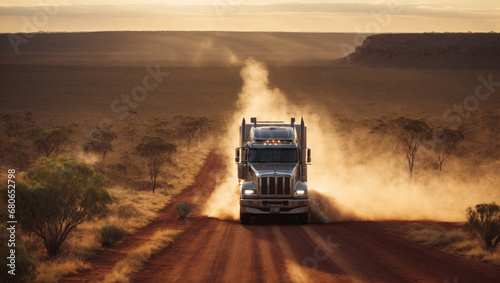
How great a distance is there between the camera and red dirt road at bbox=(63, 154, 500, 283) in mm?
14281

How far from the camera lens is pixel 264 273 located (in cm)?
1457

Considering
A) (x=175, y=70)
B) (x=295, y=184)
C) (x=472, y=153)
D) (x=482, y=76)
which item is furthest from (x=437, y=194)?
(x=175, y=70)

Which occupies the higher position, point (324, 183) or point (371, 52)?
point (371, 52)

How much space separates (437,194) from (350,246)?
17019mm

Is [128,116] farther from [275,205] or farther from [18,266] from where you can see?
[18,266]

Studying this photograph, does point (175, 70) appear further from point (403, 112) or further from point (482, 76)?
point (482, 76)

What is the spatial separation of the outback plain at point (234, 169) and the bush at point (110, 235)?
0.05 metres

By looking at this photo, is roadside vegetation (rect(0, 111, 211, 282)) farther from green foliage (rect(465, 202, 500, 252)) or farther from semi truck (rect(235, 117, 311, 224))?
green foliage (rect(465, 202, 500, 252))

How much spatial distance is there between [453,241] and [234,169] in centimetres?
2564

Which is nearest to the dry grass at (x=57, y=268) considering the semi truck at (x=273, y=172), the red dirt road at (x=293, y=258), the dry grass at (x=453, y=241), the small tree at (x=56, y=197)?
the red dirt road at (x=293, y=258)

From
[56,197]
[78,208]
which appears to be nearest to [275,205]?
[78,208]

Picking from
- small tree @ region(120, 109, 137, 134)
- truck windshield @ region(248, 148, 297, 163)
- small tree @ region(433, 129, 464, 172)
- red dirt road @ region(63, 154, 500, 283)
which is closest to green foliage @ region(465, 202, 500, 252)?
red dirt road @ region(63, 154, 500, 283)

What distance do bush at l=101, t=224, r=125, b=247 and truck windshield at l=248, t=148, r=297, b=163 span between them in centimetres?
699

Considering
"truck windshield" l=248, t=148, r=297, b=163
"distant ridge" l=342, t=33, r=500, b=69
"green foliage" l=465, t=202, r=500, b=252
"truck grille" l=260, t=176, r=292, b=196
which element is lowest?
"green foliage" l=465, t=202, r=500, b=252
